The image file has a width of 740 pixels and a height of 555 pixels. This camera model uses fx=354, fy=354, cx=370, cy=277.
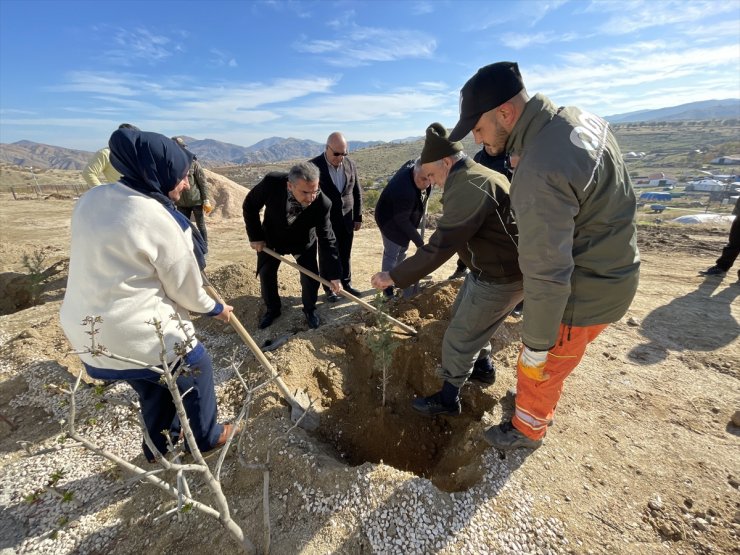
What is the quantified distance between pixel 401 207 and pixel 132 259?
3292mm

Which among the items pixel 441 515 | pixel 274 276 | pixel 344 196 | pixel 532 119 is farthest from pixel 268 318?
pixel 532 119

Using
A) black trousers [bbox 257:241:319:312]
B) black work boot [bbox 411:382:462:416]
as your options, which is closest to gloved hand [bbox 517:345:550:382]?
black work boot [bbox 411:382:462:416]

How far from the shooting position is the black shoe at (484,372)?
3.44 metres

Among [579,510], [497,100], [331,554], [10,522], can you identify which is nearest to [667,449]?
[579,510]

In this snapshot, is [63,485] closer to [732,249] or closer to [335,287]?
[335,287]

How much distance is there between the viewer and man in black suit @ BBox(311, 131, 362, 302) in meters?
5.05

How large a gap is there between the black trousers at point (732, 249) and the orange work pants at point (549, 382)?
17.5 feet

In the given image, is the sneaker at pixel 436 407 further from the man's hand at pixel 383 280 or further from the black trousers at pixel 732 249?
the black trousers at pixel 732 249

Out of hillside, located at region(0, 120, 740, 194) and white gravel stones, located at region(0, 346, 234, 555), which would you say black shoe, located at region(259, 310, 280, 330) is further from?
hillside, located at region(0, 120, 740, 194)

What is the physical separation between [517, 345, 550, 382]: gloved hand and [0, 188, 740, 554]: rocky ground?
77 centimetres

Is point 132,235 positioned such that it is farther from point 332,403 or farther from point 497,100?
point 332,403

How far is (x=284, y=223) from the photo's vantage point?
170 inches

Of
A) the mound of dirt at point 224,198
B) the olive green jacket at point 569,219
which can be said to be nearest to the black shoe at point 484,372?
the olive green jacket at point 569,219

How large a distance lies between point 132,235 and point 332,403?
2.40 metres
